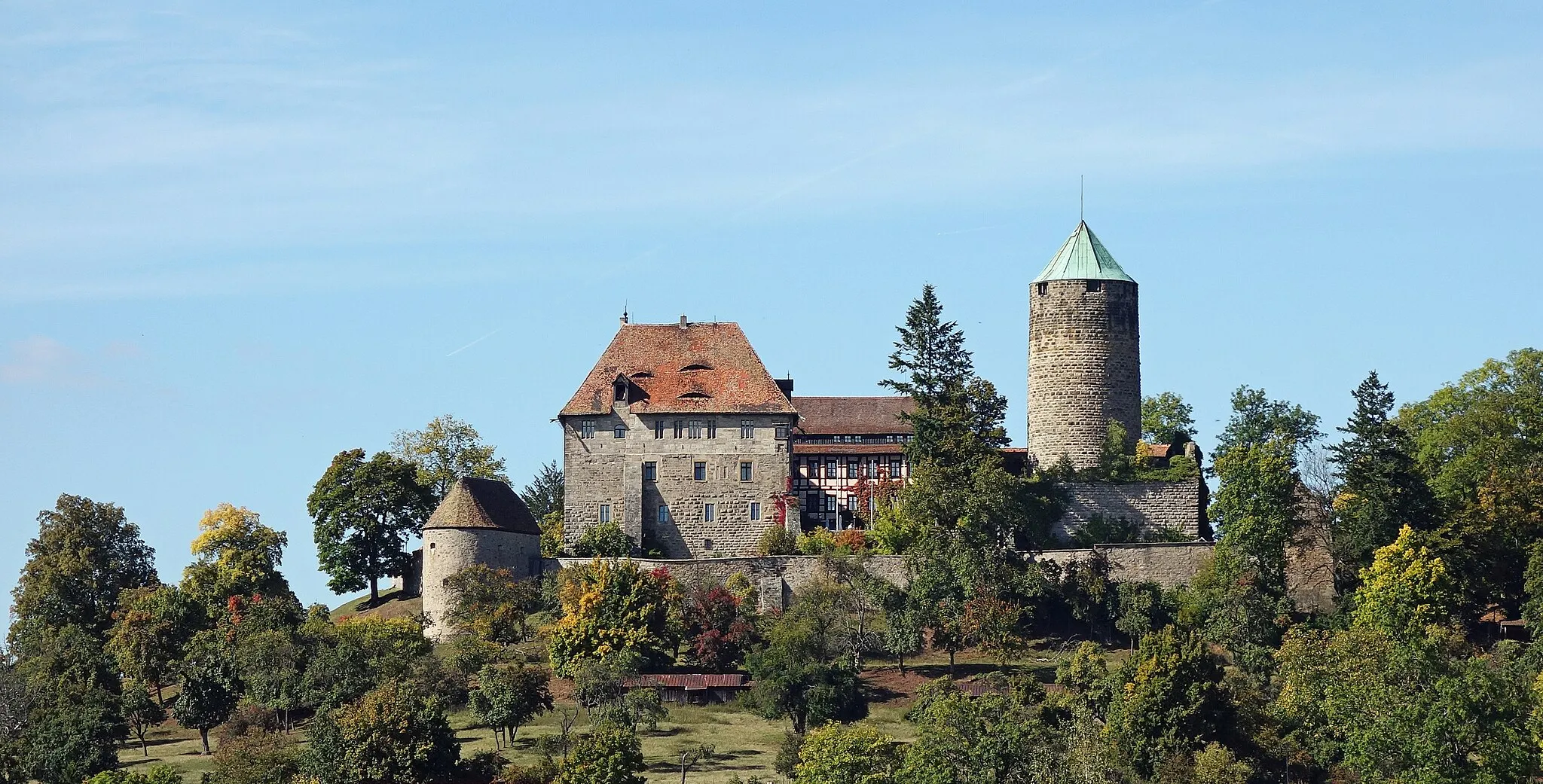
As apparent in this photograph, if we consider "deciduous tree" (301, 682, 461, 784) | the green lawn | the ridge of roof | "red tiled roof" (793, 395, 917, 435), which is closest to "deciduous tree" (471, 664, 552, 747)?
the green lawn

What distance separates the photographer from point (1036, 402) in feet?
306

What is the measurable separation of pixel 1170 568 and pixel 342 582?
2945 centimetres

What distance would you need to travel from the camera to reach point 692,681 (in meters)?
81.4

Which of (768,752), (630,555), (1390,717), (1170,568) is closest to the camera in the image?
(1390,717)

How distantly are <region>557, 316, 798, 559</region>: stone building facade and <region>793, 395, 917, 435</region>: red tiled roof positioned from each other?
2.35 m

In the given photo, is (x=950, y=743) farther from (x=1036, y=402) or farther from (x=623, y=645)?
(x=1036, y=402)

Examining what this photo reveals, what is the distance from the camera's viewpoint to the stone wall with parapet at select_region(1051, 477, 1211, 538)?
90.3m

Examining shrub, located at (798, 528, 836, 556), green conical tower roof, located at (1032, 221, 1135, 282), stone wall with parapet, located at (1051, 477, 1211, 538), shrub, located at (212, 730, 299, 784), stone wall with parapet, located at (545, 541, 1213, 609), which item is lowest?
shrub, located at (212, 730, 299, 784)

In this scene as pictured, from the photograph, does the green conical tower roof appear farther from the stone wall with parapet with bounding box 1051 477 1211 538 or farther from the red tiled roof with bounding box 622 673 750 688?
the red tiled roof with bounding box 622 673 750 688

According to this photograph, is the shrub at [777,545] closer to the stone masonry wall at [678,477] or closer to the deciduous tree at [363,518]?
the stone masonry wall at [678,477]

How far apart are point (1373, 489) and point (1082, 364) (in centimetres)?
1361

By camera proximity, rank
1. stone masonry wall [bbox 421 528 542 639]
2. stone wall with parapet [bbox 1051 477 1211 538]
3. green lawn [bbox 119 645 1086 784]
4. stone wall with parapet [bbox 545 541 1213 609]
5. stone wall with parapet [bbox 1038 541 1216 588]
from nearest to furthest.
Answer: green lawn [bbox 119 645 1086 784], stone wall with parapet [bbox 1038 541 1216 588], stone wall with parapet [bbox 545 541 1213 609], stone masonry wall [bbox 421 528 542 639], stone wall with parapet [bbox 1051 477 1211 538]

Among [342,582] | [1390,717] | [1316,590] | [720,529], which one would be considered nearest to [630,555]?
[720,529]

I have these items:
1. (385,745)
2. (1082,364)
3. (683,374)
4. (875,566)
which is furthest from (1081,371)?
(385,745)
